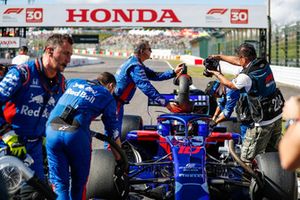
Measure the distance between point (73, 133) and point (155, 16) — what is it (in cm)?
2839

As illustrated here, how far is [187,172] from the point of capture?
5.01 m

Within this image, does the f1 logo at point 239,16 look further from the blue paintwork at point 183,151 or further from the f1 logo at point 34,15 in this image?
the blue paintwork at point 183,151

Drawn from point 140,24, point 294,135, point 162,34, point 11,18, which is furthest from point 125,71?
point 162,34

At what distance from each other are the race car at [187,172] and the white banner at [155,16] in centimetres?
2620

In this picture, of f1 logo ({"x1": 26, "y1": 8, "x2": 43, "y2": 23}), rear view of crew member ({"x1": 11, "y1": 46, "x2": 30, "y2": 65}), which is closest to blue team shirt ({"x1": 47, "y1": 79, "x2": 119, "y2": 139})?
rear view of crew member ({"x1": 11, "y1": 46, "x2": 30, "y2": 65})

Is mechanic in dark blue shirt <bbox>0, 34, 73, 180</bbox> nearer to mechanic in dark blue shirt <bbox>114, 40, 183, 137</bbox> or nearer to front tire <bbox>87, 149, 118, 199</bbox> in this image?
front tire <bbox>87, 149, 118, 199</bbox>

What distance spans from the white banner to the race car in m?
26.2

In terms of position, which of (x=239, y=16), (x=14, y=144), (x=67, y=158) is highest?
(x=239, y=16)

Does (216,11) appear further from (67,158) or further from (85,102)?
(67,158)

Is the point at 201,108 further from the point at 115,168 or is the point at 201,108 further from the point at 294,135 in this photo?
the point at 294,135

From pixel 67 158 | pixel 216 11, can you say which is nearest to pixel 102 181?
pixel 67 158

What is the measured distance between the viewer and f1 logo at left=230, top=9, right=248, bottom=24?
32.1 metres

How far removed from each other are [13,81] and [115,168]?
1.49m

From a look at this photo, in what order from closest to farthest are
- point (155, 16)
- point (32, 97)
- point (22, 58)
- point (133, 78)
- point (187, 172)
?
point (32, 97)
point (187, 172)
point (133, 78)
point (22, 58)
point (155, 16)
